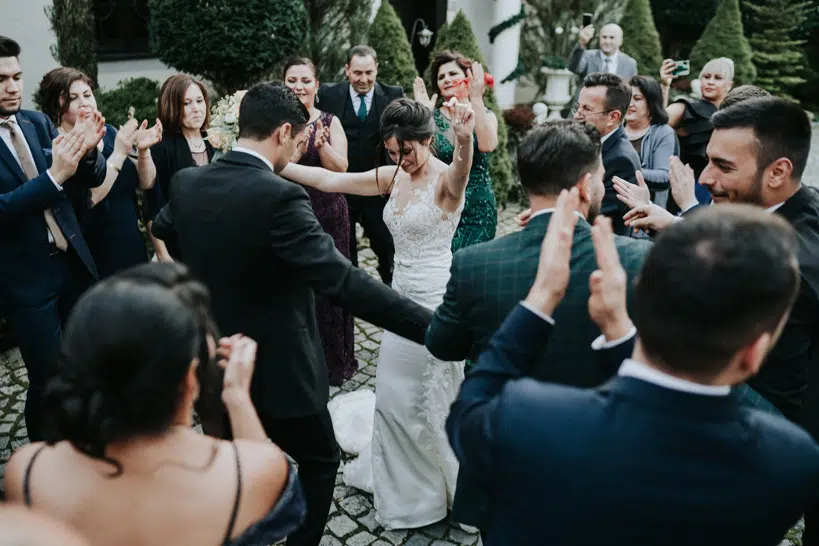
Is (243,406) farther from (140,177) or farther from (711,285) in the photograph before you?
(140,177)

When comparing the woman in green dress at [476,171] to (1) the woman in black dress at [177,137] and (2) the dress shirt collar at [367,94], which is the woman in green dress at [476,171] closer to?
(2) the dress shirt collar at [367,94]

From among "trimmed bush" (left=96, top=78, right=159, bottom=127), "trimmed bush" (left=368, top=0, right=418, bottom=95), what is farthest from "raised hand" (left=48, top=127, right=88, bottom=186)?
"trimmed bush" (left=368, top=0, right=418, bottom=95)

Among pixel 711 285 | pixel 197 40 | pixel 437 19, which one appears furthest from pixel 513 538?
pixel 437 19

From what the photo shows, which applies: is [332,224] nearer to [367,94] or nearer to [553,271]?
[367,94]

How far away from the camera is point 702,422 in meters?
1.30

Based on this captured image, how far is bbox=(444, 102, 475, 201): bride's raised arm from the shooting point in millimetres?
3479

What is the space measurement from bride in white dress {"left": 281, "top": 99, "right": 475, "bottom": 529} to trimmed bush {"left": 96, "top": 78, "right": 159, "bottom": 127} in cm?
460

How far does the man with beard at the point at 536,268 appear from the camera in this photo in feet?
6.57

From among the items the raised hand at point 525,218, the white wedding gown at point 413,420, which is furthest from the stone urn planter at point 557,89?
the raised hand at point 525,218

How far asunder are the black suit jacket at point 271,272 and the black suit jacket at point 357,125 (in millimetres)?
3679

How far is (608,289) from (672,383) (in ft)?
1.04

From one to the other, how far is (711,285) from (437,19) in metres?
12.5

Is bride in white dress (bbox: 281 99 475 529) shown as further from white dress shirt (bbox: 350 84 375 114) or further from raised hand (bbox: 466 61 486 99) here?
white dress shirt (bbox: 350 84 375 114)

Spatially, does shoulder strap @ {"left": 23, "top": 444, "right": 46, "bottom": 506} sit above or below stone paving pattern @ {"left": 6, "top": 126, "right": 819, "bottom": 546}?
above
